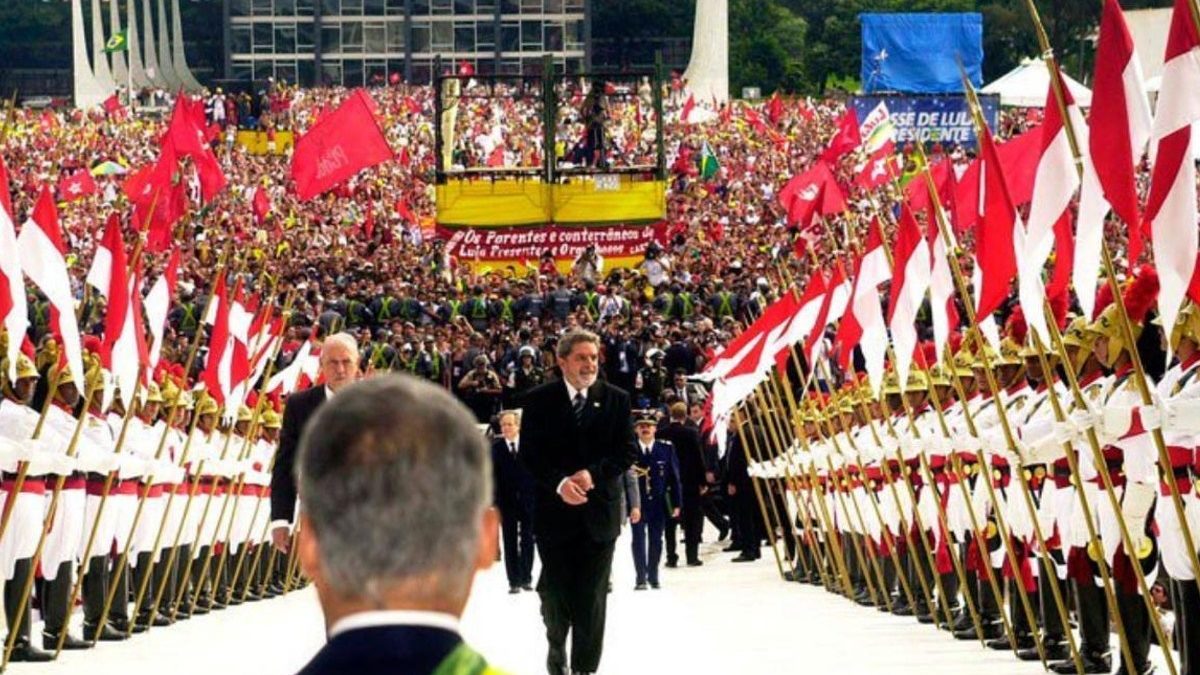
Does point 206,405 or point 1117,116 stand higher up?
point 1117,116

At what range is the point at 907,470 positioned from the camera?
2006cm

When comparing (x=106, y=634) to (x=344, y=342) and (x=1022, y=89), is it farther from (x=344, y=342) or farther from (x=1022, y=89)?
(x=1022, y=89)

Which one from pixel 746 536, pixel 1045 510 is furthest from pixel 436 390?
pixel 746 536

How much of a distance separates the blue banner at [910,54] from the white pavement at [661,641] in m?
46.9

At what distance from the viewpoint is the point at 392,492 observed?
4605 millimetres

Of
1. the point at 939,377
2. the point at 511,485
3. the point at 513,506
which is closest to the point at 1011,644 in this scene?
the point at 939,377

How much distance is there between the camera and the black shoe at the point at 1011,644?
1717 centimetres

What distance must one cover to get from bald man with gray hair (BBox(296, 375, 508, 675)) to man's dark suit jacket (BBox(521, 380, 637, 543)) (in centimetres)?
936

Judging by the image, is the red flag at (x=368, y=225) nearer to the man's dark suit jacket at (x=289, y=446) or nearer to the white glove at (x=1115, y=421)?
the man's dark suit jacket at (x=289, y=446)

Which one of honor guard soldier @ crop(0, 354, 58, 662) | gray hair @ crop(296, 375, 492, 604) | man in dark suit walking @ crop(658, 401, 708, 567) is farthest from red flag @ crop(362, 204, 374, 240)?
gray hair @ crop(296, 375, 492, 604)

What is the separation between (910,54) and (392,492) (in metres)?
69.0

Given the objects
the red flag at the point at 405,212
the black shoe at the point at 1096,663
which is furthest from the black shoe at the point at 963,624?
the red flag at the point at 405,212

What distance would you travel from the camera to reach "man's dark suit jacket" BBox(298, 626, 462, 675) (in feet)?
15.0

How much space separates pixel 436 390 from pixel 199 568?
19.4 meters
